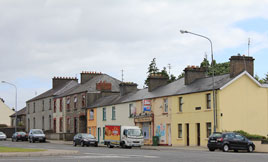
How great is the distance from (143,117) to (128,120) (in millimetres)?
4117

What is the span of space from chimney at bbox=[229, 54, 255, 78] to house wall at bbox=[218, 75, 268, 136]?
0.75 metres

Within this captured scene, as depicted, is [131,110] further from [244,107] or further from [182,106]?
[244,107]

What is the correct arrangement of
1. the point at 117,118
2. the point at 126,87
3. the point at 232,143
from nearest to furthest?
the point at 232,143, the point at 117,118, the point at 126,87

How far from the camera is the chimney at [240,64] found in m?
42.9

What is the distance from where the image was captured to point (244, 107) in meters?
42.8

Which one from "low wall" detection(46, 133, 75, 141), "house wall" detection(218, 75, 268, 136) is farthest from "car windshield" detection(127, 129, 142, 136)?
"low wall" detection(46, 133, 75, 141)

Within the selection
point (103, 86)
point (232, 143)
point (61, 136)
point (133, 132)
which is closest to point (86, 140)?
point (133, 132)

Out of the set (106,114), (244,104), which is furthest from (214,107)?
(106,114)

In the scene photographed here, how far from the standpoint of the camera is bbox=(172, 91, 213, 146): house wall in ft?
141

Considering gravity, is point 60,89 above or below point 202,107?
above

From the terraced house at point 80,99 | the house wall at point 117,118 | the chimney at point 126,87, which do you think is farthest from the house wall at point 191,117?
the terraced house at point 80,99

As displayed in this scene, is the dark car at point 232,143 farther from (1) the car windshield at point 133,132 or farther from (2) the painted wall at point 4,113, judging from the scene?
(2) the painted wall at point 4,113

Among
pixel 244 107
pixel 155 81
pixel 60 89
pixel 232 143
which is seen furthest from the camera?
pixel 60 89

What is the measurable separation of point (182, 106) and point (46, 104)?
38573 millimetres
